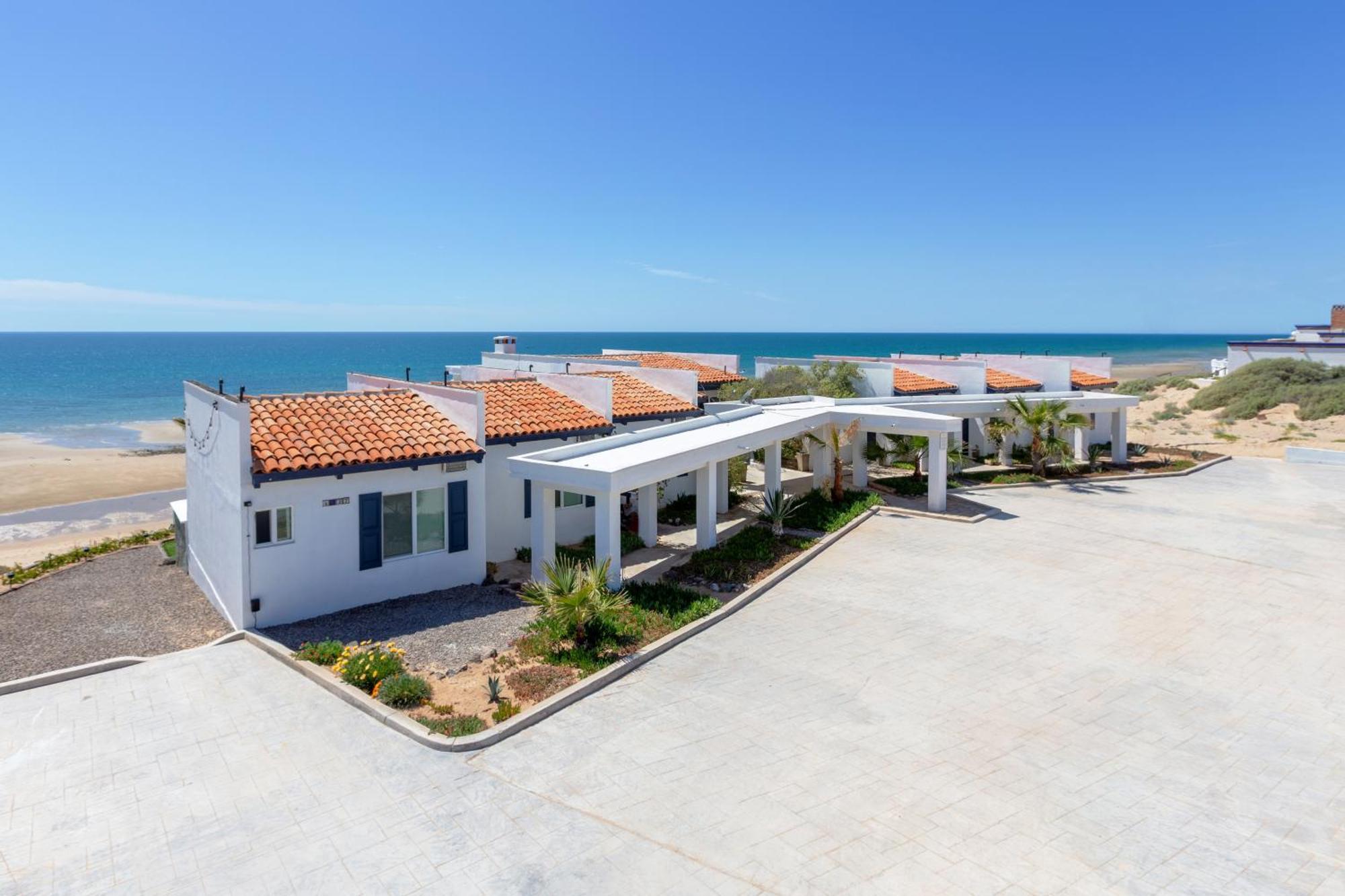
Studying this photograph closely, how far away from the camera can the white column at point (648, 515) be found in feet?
63.9

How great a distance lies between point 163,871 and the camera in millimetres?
7477

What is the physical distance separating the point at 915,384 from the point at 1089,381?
32.4 feet

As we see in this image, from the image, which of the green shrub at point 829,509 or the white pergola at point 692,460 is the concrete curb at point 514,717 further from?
the green shrub at point 829,509

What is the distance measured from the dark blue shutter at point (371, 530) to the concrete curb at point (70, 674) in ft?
9.84

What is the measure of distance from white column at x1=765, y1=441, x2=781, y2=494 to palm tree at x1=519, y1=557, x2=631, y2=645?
861 cm

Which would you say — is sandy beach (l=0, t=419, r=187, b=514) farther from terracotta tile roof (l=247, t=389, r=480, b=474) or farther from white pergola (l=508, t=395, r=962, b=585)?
white pergola (l=508, t=395, r=962, b=585)

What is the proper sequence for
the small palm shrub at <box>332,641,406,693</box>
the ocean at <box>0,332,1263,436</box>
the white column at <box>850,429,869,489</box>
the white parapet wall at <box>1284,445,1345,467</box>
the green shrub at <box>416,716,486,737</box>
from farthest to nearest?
the ocean at <box>0,332,1263,436</box> → the white parapet wall at <box>1284,445,1345,467</box> → the white column at <box>850,429,869,489</box> → the small palm shrub at <box>332,641,406,693</box> → the green shrub at <box>416,716,486,737</box>

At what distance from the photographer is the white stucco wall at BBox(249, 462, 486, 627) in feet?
45.8

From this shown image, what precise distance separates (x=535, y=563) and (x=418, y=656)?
12.0 ft

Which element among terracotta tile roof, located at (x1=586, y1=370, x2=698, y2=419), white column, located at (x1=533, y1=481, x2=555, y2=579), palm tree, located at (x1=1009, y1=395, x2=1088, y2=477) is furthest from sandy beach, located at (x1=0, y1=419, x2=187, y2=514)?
palm tree, located at (x1=1009, y1=395, x2=1088, y2=477)

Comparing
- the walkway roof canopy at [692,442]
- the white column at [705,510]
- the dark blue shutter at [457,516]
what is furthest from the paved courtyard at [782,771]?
the dark blue shutter at [457,516]

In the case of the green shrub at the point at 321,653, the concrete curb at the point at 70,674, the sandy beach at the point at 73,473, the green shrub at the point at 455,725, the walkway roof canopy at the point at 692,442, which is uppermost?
the walkway roof canopy at the point at 692,442

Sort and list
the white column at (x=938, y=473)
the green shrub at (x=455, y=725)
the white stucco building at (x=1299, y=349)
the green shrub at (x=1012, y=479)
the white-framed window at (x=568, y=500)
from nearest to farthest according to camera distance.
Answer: the green shrub at (x=455, y=725)
the white-framed window at (x=568, y=500)
the white column at (x=938, y=473)
the green shrub at (x=1012, y=479)
the white stucco building at (x=1299, y=349)

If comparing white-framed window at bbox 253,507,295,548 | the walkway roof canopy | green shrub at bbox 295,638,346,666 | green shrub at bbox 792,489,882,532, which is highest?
the walkway roof canopy
